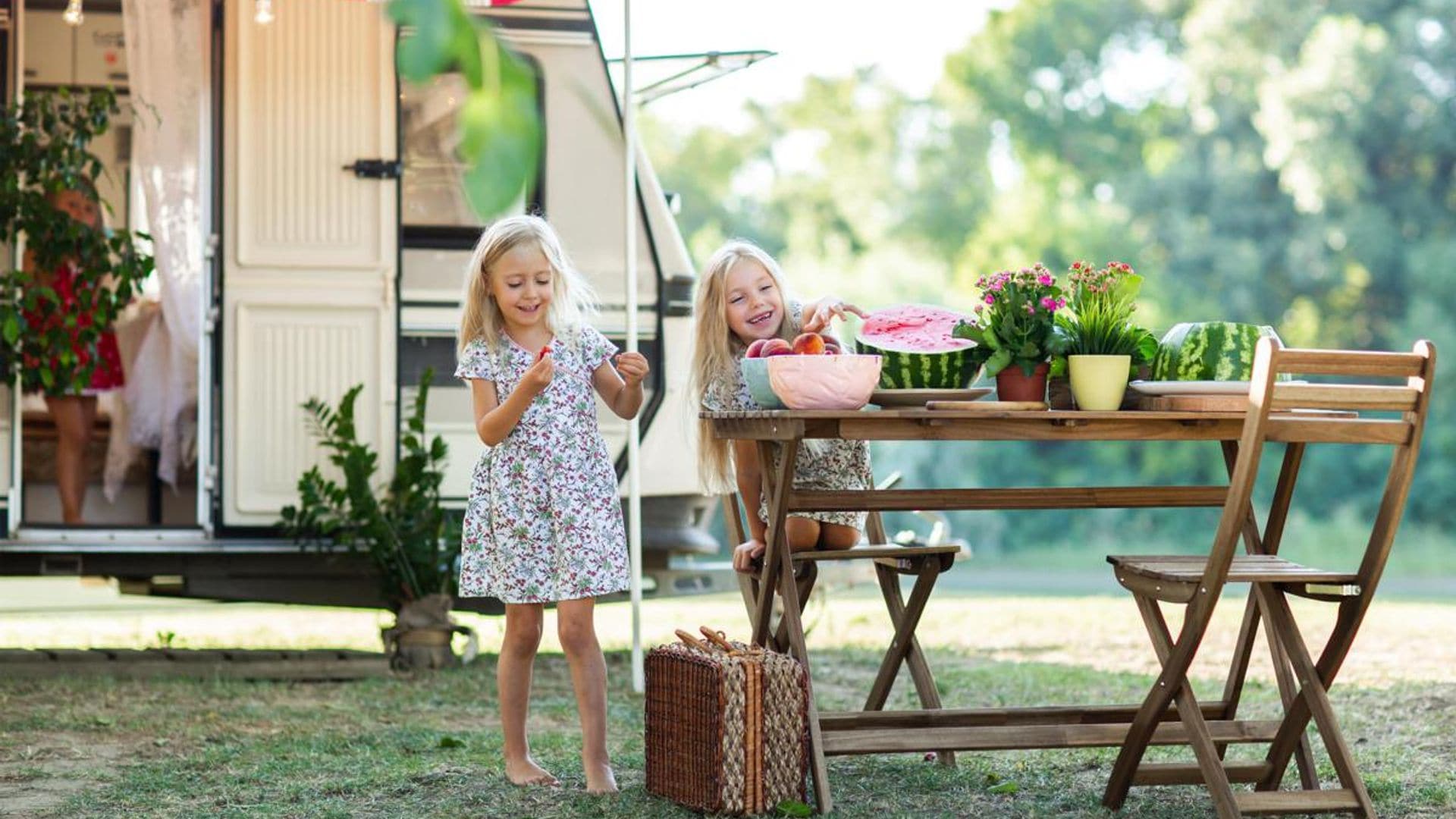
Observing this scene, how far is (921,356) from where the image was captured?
13.6 ft

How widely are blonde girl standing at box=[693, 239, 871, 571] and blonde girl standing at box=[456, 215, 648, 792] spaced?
253mm

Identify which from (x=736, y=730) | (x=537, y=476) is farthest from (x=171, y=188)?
(x=736, y=730)

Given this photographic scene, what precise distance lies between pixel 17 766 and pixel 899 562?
8.26 feet

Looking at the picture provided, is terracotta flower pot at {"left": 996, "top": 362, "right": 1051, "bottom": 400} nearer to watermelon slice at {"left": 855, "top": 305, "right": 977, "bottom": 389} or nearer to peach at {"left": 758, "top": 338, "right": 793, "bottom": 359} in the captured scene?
watermelon slice at {"left": 855, "top": 305, "right": 977, "bottom": 389}

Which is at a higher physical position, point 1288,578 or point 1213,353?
point 1213,353

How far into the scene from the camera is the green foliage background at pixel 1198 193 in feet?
65.9

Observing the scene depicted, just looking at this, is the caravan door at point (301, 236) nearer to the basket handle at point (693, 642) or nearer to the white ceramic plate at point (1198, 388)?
the basket handle at point (693, 642)

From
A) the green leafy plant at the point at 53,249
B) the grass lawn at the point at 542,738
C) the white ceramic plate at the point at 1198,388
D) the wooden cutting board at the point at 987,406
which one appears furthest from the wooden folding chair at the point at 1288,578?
the green leafy plant at the point at 53,249

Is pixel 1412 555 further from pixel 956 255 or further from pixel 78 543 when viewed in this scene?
pixel 78 543

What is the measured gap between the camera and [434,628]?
687 cm

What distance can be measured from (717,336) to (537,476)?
0.62 metres


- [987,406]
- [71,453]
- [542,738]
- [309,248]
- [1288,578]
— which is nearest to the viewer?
[1288,578]

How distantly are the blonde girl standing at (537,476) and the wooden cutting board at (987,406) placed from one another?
81 cm

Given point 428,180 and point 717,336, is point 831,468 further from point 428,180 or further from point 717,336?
point 428,180
